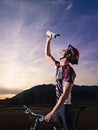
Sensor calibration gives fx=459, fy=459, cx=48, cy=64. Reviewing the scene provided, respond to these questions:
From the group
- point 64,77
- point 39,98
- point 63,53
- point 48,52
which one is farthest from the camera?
point 39,98

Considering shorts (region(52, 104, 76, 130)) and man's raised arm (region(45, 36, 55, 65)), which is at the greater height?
man's raised arm (region(45, 36, 55, 65))

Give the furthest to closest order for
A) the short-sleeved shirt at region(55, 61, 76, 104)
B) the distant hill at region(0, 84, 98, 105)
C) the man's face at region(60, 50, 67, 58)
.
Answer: the distant hill at region(0, 84, 98, 105) → the man's face at region(60, 50, 67, 58) → the short-sleeved shirt at region(55, 61, 76, 104)

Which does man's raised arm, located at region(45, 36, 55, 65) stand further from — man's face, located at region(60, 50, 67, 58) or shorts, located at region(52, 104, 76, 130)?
shorts, located at region(52, 104, 76, 130)

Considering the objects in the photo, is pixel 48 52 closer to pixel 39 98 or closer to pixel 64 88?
pixel 64 88

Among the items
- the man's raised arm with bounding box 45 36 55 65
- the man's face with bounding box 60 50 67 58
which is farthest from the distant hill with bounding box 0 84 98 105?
the man's face with bounding box 60 50 67 58

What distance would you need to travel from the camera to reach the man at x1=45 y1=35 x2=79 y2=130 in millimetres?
6109

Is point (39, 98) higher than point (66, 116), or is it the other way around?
point (39, 98)

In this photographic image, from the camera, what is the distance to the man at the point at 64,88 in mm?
6109

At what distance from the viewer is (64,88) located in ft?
20.1

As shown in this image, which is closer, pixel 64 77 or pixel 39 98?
pixel 64 77

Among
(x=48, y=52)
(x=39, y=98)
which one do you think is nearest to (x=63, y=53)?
(x=48, y=52)

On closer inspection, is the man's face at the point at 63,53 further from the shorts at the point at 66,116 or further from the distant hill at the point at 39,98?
the distant hill at the point at 39,98

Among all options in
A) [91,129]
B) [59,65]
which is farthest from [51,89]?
[59,65]

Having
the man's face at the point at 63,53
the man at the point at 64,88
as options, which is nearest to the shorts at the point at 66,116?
the man at the point at 64,88
